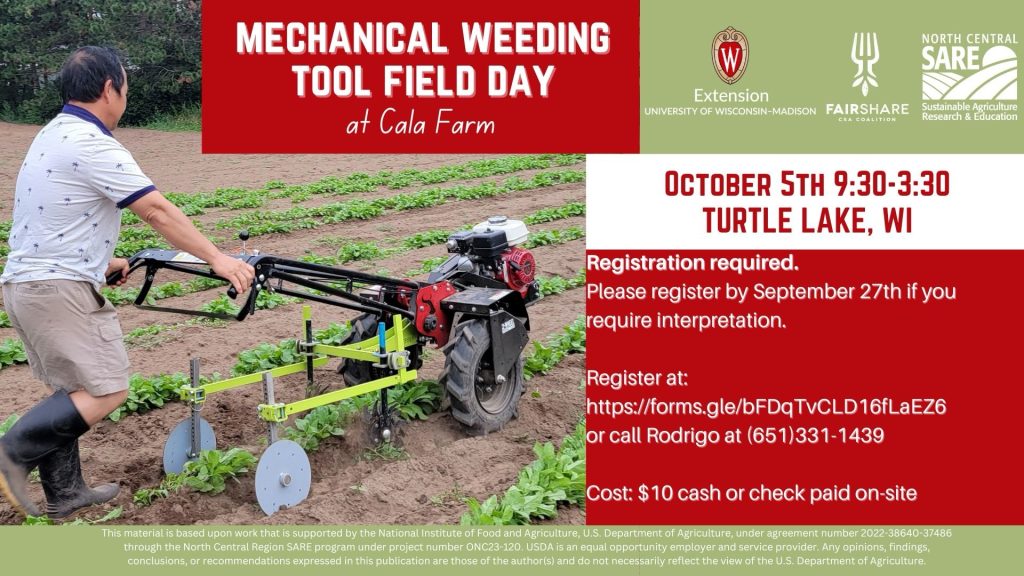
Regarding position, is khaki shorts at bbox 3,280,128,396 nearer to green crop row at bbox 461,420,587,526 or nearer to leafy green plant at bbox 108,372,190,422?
leafy green plant at bbox 108,372,190,422

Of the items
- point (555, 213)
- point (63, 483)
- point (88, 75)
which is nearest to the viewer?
Result: point (88, 75)

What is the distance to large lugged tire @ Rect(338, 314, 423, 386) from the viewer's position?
6164 millimetres

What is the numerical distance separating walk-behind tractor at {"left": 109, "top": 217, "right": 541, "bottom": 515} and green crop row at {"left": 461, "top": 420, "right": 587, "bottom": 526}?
71 centimetres

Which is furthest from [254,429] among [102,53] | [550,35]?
[550,35]

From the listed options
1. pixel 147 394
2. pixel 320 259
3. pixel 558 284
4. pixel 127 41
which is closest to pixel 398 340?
pixel 147 394

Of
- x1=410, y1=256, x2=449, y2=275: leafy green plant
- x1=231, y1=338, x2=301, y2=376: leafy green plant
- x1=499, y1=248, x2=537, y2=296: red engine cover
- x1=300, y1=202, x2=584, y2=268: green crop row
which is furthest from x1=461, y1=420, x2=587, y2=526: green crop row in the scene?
x1=300, y1=202, x2=584, y2=268: green crop row

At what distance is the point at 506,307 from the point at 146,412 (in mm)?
2298

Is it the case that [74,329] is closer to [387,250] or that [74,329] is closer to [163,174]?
[387,250]

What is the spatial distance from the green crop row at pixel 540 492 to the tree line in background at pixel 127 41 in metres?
23.9

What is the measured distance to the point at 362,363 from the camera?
247 inches

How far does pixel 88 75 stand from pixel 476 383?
2.72 meters

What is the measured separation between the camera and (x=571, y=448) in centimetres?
557

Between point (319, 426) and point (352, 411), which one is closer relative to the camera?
point (319, 426)

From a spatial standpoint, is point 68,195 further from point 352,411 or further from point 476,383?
point 476,383
